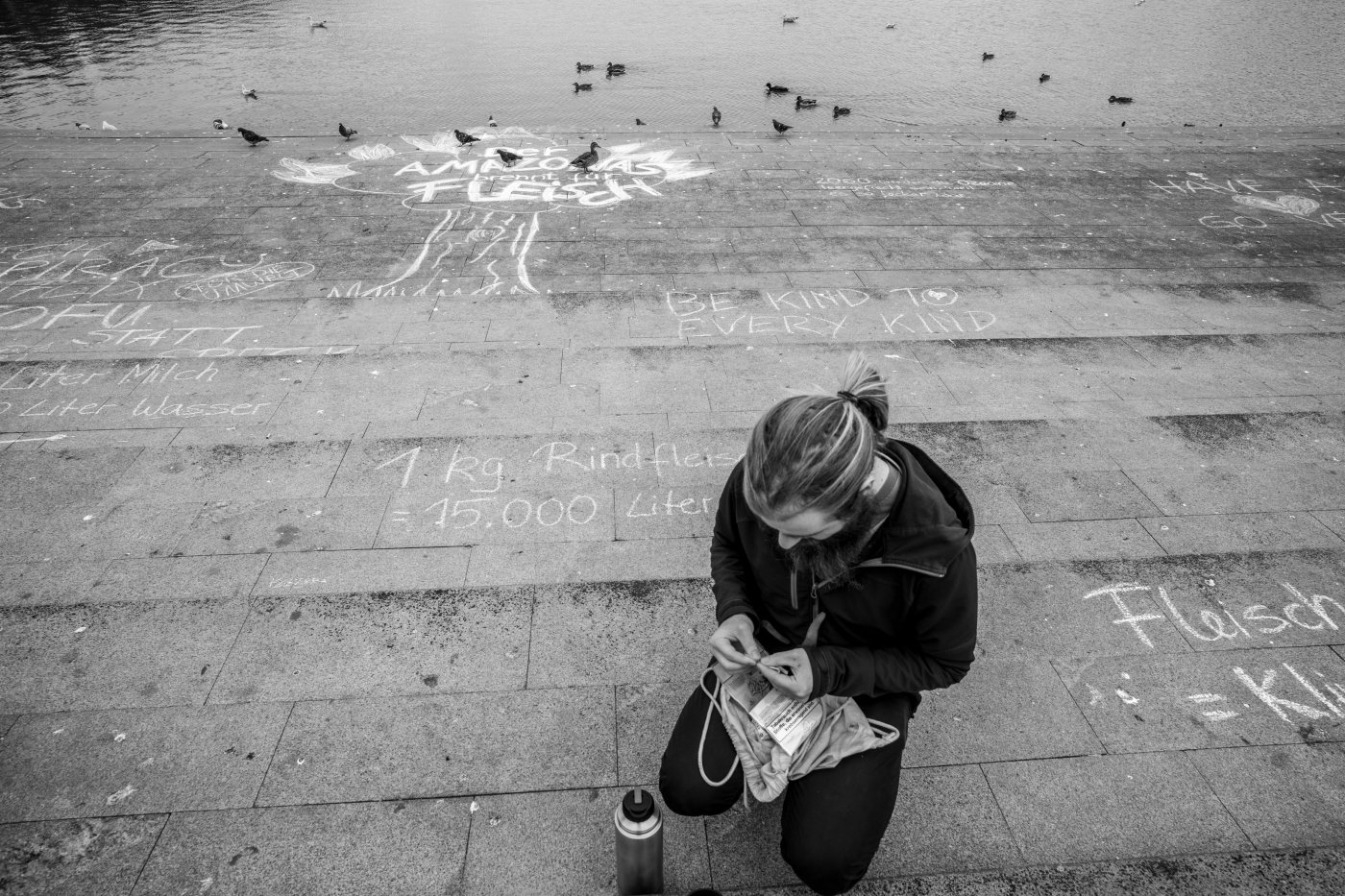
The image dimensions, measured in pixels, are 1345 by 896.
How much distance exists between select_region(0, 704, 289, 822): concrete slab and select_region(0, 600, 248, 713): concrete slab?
0.43ft

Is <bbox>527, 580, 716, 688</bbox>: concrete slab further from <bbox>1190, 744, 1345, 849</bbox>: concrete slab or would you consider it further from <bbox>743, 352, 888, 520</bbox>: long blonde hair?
<bbox>1190, 744, 1345, 849</bbox>: concrete slab

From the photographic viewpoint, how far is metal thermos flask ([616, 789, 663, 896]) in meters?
2.60

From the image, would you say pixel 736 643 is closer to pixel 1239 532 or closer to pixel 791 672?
pixel 791 672

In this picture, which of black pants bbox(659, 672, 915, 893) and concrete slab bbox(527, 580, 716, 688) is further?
concrete slab bbox(527, 580, 716, 688)

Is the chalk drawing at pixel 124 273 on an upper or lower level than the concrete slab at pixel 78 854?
lower

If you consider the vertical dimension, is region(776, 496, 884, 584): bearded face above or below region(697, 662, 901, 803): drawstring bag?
above

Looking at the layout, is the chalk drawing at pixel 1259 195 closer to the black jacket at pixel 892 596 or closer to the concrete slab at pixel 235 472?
the black jacket at pixel 892 596

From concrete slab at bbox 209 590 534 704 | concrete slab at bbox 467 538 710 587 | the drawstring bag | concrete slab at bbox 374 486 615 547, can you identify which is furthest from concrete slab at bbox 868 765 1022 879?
concrete slab at bbox 374 486 615 547

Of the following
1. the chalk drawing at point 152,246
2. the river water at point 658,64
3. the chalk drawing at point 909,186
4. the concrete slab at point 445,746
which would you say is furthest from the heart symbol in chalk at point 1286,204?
the chalk drawing at point 152,246

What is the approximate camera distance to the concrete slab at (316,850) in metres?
3.01

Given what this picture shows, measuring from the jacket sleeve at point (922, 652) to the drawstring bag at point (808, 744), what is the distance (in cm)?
11

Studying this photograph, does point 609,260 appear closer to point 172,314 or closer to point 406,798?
point 172,314

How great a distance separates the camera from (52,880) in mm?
3004

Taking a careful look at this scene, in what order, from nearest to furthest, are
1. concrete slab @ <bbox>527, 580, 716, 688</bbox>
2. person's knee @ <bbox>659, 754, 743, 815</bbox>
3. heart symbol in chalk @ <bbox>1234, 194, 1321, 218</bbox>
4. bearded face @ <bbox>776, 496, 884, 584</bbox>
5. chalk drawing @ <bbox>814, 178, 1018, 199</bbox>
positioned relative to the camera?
1. bearded face @ <bbox>776, 496, 884, 584</bbox>
2. person's knee @ <bbox>659, 754, 743, 815</bbox>
3. concrete slab @ <bbox>527, 580, 716, 688</bbox>
4. heart symbol in chalk @ <bbox>1234, 194, 1321, 218</bbox>
5. chalk drawing @ <bbox>814, 178, 1018, 199</bbox>
